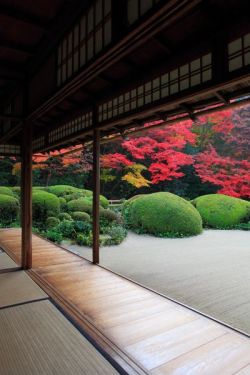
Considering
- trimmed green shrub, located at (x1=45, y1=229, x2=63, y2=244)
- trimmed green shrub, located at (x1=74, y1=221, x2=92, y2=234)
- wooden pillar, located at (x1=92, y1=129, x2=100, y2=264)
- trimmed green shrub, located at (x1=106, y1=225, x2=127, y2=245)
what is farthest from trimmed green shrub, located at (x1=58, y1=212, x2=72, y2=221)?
wooden pillar, located at (x1=92, y1=129, x2=100, y2=264)

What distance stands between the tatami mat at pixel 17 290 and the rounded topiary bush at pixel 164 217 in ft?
19.0

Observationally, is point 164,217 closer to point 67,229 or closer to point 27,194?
point 67,229

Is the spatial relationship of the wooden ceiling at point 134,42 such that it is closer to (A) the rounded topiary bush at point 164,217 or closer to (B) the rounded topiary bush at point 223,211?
(A) the rounded topiary bush at point 164,217

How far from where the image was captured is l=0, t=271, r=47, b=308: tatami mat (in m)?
3.30

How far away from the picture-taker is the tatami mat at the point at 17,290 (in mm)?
3299

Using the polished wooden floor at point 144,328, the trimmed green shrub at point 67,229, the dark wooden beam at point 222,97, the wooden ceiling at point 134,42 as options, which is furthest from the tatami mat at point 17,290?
the trimmed green shrub at point 67,229

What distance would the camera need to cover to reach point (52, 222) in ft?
30.5

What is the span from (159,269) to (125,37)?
4471 millimetres

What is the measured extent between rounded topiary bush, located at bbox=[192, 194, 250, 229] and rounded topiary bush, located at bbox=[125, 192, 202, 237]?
177 cm

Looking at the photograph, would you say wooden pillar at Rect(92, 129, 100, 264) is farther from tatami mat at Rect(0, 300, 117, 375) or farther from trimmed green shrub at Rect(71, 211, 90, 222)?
trimmed green shrub at Rect(71, 211, 90, 222)

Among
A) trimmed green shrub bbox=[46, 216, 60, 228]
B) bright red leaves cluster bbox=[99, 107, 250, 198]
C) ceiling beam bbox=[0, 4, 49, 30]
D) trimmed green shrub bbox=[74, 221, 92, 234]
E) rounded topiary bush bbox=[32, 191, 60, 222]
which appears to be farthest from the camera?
bright red leaves cluster bbox=[99, 107, 250, 198]

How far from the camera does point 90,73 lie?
251 cm

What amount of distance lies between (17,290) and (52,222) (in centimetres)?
579

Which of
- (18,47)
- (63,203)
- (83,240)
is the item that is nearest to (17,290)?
(18,47)
